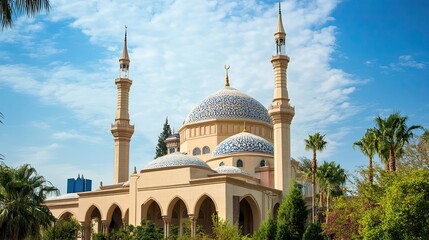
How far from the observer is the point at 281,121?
38938 millimetres

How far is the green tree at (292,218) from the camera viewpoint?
26.3 m

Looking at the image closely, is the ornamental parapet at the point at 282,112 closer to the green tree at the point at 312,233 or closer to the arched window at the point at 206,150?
the arched window at the point at 206,150

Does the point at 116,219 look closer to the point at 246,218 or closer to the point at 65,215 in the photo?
the point at 65,215

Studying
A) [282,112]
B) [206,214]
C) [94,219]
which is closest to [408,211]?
[282,112]

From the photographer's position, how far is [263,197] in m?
37.6

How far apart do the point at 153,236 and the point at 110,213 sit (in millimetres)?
8244

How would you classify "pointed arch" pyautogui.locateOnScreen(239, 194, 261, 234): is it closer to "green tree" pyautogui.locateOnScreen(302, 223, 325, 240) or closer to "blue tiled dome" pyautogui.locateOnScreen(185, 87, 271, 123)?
"blue tiled dome" pyautogui.locateOnScreen(185, 87, 271, 123)

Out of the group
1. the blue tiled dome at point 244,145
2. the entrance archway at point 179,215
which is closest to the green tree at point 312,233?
the entrance archway at point 179,215

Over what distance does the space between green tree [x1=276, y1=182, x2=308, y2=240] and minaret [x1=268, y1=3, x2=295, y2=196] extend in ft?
37.4

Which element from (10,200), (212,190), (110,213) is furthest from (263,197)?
(10,200)

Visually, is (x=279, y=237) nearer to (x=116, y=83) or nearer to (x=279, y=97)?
(x=279, y=97)

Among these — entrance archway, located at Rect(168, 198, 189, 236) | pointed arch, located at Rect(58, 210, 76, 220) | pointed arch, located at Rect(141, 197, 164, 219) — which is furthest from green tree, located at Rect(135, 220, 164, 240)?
pointed arch, located at Rect(58, 210, 76, 220)

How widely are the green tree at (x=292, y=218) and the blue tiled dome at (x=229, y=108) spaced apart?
69.2 feet

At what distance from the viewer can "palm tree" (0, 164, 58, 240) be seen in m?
21.8
